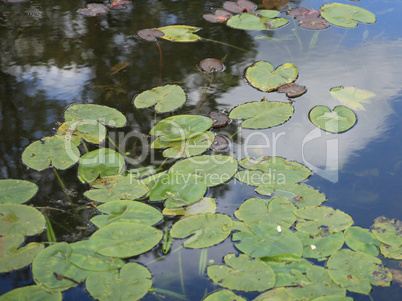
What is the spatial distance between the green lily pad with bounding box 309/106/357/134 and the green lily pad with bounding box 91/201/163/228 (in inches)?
32.8

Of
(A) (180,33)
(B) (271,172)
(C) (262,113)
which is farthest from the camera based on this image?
(A) (180,33)

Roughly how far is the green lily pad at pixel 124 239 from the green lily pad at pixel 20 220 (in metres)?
0.21

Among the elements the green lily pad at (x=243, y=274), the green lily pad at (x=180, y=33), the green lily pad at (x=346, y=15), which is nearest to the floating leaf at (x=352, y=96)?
the green lily pad at (x=346, y=15)

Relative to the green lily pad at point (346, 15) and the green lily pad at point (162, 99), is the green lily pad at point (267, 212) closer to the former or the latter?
the green lily pad at point (162, 99)

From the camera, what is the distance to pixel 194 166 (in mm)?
1544

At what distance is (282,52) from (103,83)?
3.12 feet

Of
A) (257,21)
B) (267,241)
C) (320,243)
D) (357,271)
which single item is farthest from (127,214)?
(257,21)

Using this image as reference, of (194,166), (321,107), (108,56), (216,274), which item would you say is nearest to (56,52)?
(108,56)

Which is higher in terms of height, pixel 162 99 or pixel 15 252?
pixel 162 99

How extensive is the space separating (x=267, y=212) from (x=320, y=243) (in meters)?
0.20

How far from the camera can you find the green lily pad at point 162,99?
183 centimetres

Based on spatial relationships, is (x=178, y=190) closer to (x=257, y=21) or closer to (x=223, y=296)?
(x=223, y=296)

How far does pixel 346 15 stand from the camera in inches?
95.7

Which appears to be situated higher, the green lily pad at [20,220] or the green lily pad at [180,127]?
the green lily pad at [180,127]
